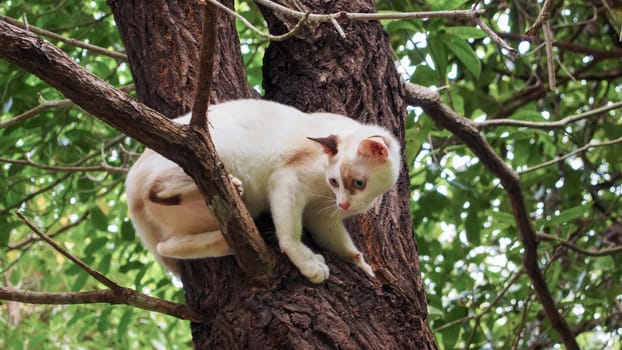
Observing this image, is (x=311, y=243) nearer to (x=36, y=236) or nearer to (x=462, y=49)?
(x=462, y=49)

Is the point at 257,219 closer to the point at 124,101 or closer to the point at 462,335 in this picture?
the point at 124,101

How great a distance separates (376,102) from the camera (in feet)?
11.5

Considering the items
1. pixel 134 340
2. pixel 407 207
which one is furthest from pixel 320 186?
pixel 134 340

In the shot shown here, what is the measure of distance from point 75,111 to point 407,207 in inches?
124

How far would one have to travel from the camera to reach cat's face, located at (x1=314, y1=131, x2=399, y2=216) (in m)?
2.93

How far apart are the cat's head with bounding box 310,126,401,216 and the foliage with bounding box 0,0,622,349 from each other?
3.65ft

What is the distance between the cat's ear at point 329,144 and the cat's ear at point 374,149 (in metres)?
0.09

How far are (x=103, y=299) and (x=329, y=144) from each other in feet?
3.27

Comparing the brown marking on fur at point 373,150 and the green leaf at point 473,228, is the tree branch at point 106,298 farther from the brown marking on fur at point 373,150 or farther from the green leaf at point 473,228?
the green leaf at point 473,228

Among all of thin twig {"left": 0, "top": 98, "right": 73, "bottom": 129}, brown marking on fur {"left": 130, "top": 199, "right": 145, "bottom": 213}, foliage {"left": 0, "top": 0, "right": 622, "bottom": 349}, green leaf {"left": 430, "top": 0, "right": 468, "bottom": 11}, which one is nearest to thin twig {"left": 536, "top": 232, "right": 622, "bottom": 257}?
foliage {"left": 0, "top": 0, "right": 622, "bottom": 349}

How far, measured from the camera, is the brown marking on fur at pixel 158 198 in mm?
2863

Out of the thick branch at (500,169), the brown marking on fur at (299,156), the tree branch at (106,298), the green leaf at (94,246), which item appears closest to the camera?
the tree branch at (106,298)

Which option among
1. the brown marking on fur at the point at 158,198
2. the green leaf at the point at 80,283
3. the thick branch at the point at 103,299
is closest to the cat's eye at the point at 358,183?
the brown marking on fur at the point at 158,198

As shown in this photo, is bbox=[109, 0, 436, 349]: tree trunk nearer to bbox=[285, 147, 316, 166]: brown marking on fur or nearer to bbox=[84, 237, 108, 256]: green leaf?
bbox=[285, 147, 316, 166]: brown marking on fur
